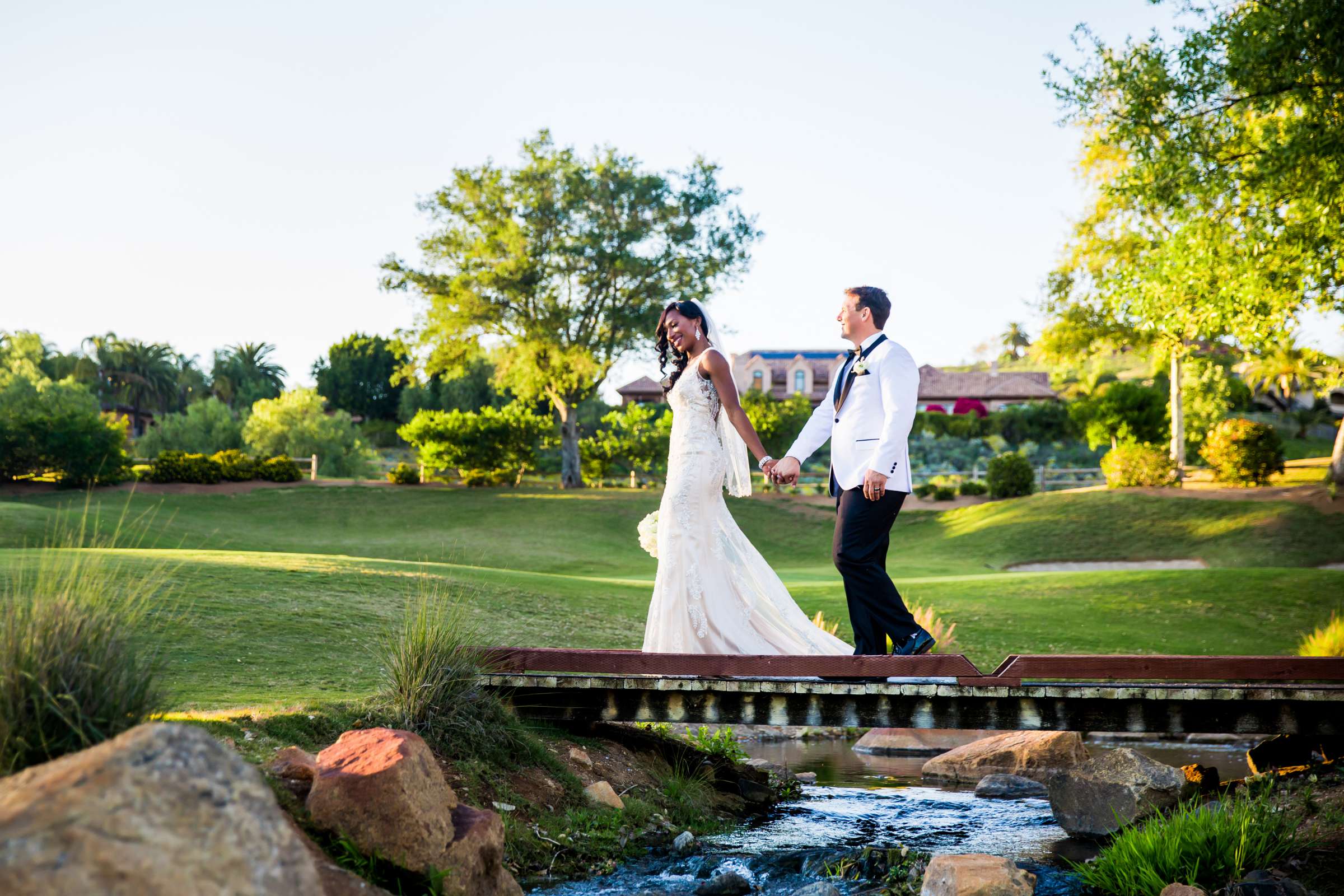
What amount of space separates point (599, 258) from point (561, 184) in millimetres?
3413

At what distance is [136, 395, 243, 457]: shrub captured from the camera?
54.8 m

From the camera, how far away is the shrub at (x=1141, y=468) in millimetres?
36750

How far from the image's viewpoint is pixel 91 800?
11.2 ft

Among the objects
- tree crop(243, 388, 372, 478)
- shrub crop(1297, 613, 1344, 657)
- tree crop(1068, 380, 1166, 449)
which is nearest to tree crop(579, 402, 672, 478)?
tree crop(243, 388, 372, 478)

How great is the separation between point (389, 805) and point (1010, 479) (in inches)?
1412

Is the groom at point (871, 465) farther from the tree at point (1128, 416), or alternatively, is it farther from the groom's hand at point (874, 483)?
the tree at point (1128, 416)

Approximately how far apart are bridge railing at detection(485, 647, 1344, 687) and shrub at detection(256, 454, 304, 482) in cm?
3530

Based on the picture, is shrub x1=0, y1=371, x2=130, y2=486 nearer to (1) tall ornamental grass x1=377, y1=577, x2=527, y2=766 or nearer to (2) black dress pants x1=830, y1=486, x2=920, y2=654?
(1) tall ornamental grass x1=377, y1=577, x2=527, y2=766

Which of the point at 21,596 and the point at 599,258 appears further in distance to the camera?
the point at 599,258

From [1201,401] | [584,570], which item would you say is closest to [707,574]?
[584,570]

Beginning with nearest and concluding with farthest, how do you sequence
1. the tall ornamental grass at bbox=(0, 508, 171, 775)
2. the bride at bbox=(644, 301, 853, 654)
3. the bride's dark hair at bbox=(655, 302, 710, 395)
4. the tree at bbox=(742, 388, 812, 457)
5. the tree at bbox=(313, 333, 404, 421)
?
the tall ornamental grass at bbox=(0, 508, 171, 775) < the bride at bbox=(644, 301, 853, 654) < the bride's dark hair at bbox=(655, 302, 710, 395) < the tree at bbox=(742, 388, 812, 457) < the tree at bbox=(313, 333, 404, 421)

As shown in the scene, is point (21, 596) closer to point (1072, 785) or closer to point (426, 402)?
point (1072, 785)

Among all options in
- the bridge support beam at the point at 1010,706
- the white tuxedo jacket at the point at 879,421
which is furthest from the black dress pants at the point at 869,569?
the bridge support beam at the point at 1010,706

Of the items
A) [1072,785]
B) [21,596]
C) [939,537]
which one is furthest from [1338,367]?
[21,596]
